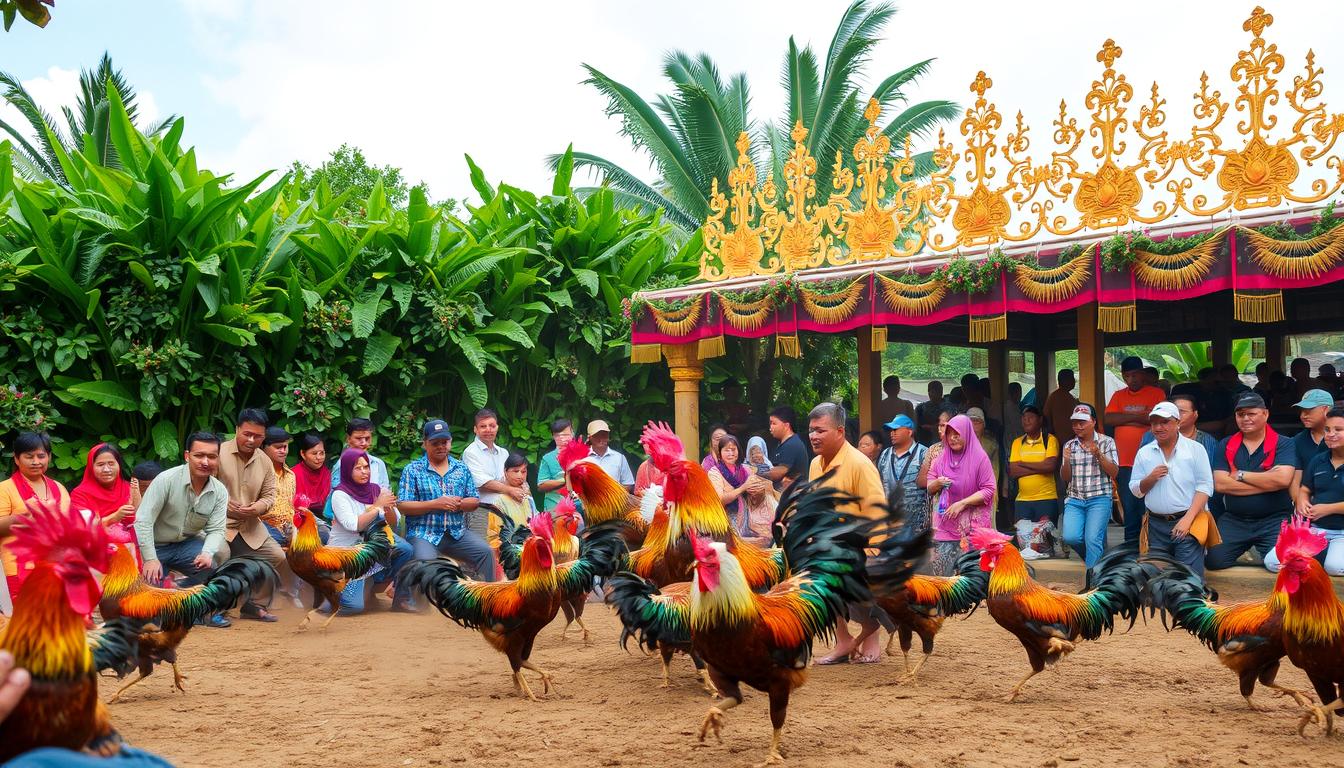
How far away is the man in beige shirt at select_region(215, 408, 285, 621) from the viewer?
8.77m

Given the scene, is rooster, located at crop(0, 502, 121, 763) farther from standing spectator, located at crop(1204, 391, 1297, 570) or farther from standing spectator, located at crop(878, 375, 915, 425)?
standing spectator, located at crop(878, 375, 915, 425)

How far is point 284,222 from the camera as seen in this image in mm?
11742

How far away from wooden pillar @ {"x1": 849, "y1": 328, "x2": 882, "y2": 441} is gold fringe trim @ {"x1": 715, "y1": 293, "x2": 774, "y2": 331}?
1.80 metres

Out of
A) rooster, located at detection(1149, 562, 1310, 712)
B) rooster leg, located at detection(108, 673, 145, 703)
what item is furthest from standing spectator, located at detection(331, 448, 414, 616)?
rooster, located at detection(1149, 562, 1310, 712)

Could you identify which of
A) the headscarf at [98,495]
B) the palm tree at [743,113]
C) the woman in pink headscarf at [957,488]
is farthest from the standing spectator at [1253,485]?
the palm tree at [743,113]

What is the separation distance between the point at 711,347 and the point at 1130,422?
467 cm

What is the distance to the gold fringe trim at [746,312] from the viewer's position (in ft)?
36.8

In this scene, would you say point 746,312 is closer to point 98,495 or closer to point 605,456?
point 605,456

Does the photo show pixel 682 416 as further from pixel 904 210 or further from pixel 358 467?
pixel 358 467

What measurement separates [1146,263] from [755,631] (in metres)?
5.87

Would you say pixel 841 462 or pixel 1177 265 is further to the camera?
pixel 1177 265

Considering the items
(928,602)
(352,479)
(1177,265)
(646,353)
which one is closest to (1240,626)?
(928,602)

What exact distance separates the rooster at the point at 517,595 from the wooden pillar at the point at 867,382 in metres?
6.49

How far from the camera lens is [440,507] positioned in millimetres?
9086
